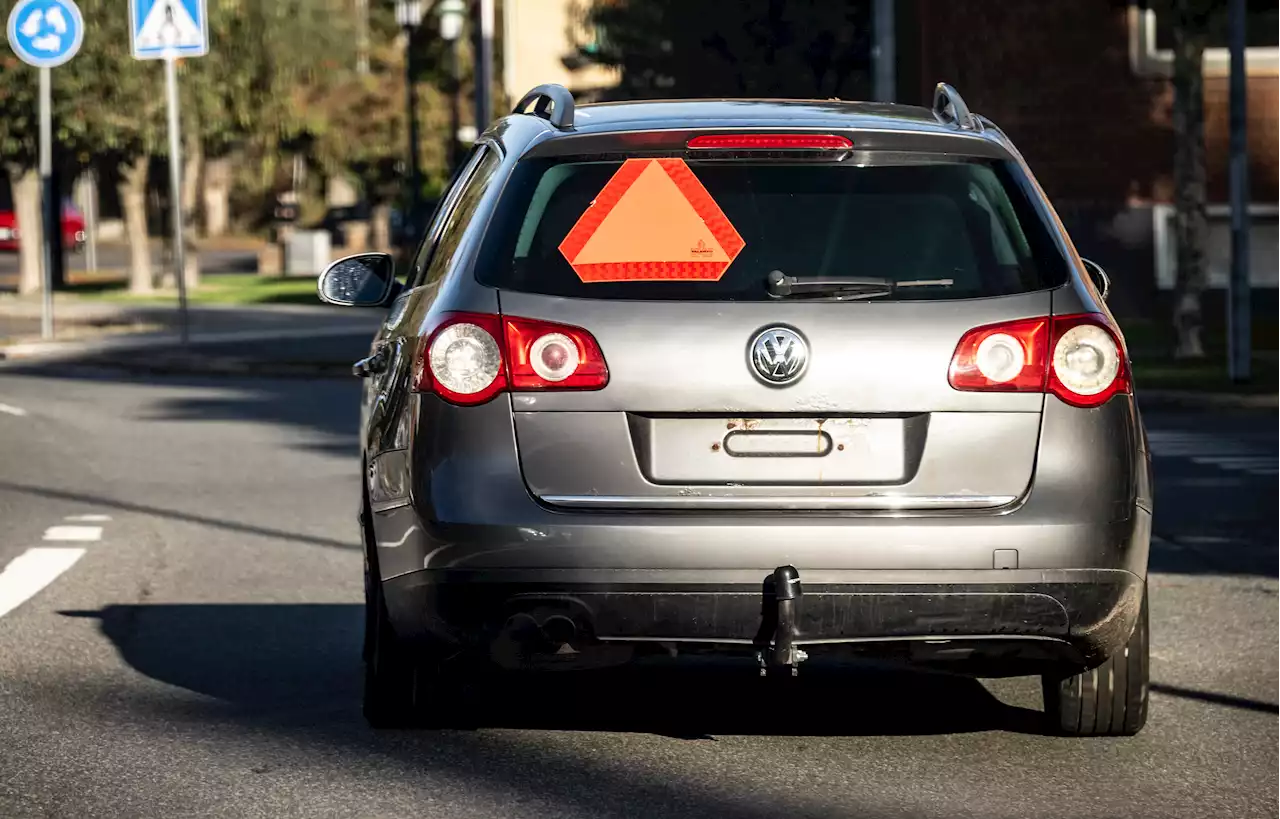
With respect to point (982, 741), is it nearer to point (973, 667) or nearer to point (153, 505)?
point (973, 667)

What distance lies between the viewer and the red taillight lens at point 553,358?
19.4 feet

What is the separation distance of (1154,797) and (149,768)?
244 cm

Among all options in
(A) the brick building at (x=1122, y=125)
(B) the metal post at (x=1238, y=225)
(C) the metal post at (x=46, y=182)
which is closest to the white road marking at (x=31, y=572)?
(B) the metal post at (x=1238, y=225)

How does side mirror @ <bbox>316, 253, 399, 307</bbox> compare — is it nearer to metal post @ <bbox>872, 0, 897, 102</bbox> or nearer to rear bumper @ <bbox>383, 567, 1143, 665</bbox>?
rear bumper @ <bbox>383, 567, 1143, 665</bbox>

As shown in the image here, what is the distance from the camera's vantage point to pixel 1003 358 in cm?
595

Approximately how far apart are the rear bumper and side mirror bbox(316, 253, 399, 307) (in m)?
1.86

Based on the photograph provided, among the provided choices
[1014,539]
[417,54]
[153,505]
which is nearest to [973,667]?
[1014,539]

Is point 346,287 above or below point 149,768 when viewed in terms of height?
above

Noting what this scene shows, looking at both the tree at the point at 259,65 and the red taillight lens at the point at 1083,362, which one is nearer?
the red taillight lens at the point at 1083,362

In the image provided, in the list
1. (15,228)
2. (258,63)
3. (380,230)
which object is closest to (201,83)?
(258,63)

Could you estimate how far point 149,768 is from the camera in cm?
630

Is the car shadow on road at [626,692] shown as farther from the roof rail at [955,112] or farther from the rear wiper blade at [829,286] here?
the roof rail at [955,112]

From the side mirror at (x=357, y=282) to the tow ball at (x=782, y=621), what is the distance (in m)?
2.19

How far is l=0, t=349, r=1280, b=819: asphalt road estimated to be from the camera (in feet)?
19.5
